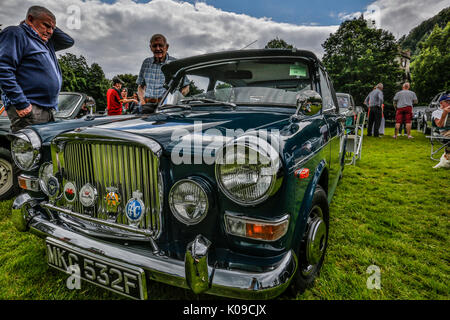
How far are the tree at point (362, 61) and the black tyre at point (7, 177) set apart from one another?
28.4 m

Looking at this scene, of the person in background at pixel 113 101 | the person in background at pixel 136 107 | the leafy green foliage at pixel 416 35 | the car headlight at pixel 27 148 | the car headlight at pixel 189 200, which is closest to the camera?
the car headlight at pixel 189 200

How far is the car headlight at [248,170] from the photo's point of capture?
1.15m

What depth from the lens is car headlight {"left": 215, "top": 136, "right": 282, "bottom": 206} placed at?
3.77ft

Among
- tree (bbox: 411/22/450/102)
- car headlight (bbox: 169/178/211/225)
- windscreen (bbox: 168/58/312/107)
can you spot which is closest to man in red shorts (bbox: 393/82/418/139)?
windscreen (bbox: 168/58/312/107)

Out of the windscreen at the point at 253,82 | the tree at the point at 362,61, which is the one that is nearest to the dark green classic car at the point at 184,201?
the windscreen at the point at 253,82

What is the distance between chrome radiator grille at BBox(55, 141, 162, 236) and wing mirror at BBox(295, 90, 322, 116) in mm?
1118

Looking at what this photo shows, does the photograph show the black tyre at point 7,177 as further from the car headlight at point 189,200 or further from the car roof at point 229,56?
the car headlight at point 189,200

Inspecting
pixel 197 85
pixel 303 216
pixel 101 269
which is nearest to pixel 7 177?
pixel 197 85

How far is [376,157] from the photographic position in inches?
254

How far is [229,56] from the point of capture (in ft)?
8.01

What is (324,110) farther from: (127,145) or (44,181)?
(44,181)

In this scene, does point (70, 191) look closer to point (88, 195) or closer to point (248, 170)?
point (88, 195)

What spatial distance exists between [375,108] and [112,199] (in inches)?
432

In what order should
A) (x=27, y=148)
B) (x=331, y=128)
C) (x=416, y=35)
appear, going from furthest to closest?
1. (x=416, y=35)
2. (x=331, y=128)
3. (x=27, y=148)
